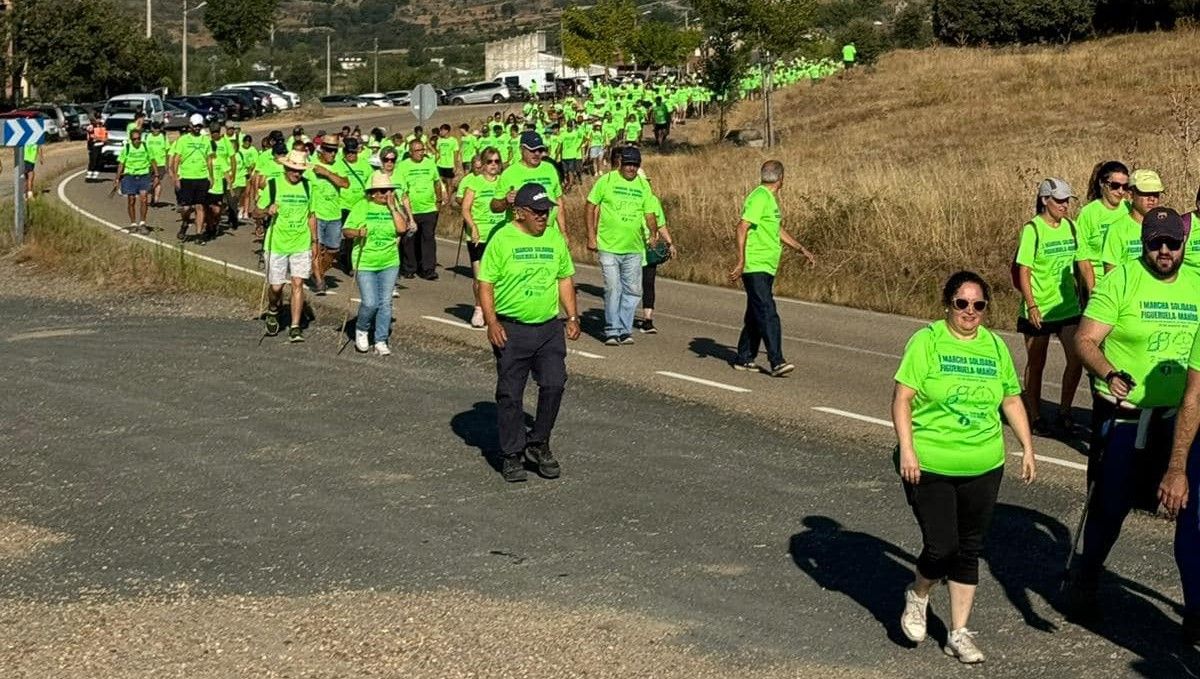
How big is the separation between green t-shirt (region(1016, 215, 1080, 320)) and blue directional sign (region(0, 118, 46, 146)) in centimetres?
Answer: 1811

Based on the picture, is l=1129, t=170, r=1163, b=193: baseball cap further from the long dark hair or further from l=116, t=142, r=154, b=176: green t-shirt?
l=116, t=142, r=154, b=176: green t-shirt

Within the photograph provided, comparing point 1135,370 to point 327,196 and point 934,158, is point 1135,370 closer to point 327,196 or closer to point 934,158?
point 327,196

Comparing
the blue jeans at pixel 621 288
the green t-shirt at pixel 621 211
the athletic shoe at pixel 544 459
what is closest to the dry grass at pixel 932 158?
the blue jeans at pixel 621 288

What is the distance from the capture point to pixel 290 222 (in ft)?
50.2

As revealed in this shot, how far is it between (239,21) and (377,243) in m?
80.0

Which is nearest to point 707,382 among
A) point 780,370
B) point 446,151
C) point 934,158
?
→ point 780,370

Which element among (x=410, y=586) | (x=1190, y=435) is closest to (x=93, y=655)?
(x=410, y=586)

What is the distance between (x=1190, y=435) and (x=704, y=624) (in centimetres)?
226

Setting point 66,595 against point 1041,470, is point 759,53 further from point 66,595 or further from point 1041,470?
point 66,595

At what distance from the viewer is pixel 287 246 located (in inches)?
605

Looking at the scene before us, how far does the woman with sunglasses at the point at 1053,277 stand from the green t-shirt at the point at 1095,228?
162 mm

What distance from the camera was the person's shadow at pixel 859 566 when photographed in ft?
24.5

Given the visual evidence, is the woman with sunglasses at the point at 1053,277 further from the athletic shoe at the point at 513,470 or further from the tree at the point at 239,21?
the tree at the point at 239,21

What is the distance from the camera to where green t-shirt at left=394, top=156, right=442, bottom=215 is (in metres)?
20.6
